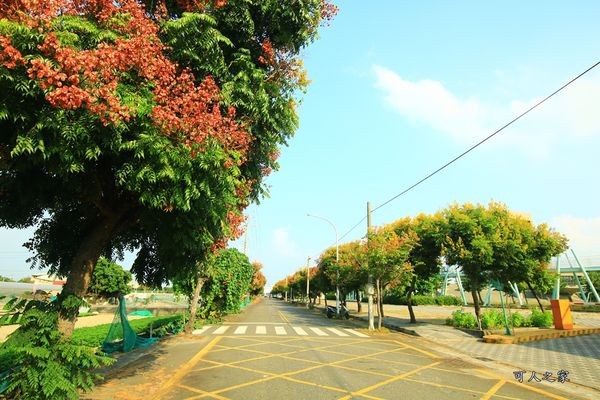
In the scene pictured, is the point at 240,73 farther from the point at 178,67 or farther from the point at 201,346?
the point at 201,346

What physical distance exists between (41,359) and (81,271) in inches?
62.1

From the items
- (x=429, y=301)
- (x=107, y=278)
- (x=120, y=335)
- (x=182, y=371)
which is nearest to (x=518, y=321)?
(x=182, y=371)

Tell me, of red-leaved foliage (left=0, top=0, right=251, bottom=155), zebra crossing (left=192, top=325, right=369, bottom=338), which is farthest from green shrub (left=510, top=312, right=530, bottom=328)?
red-leaved foliage (left=0, top=0, right=251, bottom=155)

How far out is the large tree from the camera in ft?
15.2

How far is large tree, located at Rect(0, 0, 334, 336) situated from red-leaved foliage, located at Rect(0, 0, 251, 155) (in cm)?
2

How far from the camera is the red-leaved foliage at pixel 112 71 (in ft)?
14.7

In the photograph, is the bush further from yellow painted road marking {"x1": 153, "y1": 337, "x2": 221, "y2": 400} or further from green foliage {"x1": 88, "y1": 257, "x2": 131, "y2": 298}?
green foliage {"x1": 88, "y1": 257, "x2": 131, "y2": 298}

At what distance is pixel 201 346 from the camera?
15.4 meters

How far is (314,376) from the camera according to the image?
33.2 ft

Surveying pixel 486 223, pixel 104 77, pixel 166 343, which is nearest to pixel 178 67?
pixel 104 77

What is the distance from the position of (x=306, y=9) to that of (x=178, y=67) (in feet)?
7.77

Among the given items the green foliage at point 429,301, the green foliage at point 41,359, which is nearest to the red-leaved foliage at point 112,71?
the green foliage at point 41,359

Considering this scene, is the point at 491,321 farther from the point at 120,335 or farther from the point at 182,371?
the point at 120,335

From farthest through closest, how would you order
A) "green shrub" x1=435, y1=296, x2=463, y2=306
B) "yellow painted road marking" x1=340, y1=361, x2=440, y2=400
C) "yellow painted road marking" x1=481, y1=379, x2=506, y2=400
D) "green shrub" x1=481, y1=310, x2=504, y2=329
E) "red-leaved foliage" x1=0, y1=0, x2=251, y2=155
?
"green shrub" x1=435, y1=296, x2=463, y2=306 < "green shrub" x1=481, y1=310, x2=504, y2=329 < "yellow painted road marking" x1=481, y1=379, x2=506, y2=400 < "yellow painted road marking" x1=340, y1=361, x2=440, y2=400 < "red-leaved foliage" x1=0, y1=0, x2=251, y2=155
